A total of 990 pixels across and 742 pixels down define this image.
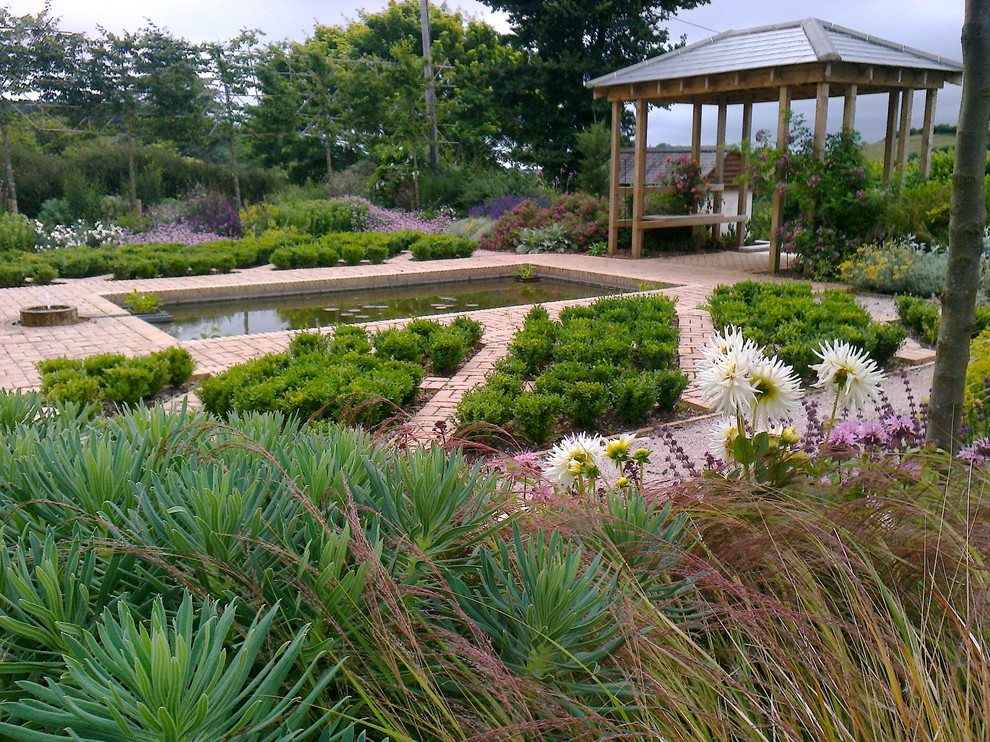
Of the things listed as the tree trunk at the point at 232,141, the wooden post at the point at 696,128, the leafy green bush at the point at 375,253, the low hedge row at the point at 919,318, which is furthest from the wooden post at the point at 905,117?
the tree trunk at the point at 232,141

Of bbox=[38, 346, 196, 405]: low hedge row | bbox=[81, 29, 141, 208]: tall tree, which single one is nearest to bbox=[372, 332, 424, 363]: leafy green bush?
bbox=[38, 346, 196, 405]: low hedge row

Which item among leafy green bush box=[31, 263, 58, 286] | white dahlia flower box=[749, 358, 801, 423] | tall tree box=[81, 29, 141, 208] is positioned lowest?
leafy green bush box=[31, 263, 58, 286]

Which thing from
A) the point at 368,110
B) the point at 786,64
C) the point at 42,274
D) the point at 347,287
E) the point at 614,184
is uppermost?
the point at 368,110

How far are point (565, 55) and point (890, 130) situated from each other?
9.72m

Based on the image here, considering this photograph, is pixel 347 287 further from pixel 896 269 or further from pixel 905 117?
pixel 905 117

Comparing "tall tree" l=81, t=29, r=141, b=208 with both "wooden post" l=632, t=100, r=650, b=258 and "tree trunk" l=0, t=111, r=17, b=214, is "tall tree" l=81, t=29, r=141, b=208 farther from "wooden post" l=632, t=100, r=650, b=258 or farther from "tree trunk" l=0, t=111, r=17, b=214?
"wooden post" l=632, t=100, r=650, b=258

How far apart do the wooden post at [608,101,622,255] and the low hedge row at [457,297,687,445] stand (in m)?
7.35

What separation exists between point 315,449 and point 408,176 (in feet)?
62.6

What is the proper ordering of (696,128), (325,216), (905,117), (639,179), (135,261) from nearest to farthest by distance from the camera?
(135,261)
(905,117)
(639,179)
(696,128)
(325,216)

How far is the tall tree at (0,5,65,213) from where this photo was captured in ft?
57.7

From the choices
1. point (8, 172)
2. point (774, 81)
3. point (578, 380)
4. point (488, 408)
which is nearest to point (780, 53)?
point (774, 81)

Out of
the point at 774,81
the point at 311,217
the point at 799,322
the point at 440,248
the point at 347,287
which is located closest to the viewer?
the point at 799,322

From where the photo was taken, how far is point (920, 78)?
12.1m

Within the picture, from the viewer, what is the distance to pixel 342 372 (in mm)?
5070
